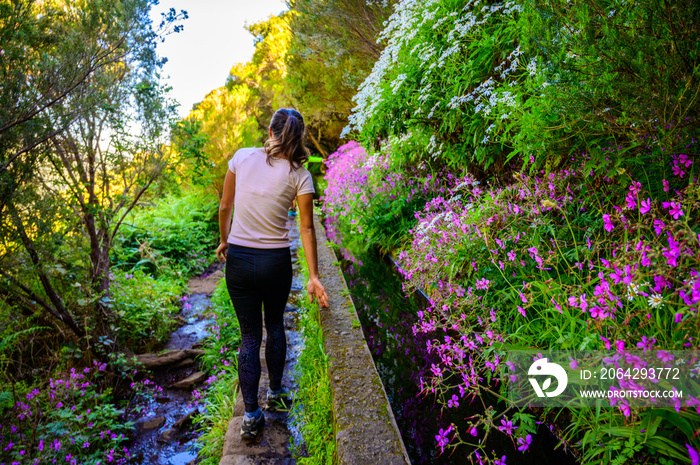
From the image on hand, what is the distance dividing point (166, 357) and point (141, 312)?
101 cm

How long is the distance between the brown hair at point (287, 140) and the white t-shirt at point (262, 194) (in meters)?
0.04

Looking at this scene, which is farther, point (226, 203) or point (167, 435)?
point (167, 435)

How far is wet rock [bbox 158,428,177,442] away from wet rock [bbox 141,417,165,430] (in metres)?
0.16

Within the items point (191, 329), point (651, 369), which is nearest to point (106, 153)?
point (191, 329)

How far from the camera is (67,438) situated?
2.69 metres

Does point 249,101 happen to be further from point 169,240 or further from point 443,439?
point 443,439

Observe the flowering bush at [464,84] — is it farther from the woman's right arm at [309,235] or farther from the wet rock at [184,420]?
the wet rock at [184,420]

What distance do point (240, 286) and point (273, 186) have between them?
694 mm

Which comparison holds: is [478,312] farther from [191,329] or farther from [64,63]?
[191,329]

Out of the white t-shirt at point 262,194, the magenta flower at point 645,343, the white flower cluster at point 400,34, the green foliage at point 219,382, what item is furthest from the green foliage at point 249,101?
the magenta flower at point 645,343

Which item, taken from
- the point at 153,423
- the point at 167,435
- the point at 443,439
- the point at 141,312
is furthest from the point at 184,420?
the point at 443,439

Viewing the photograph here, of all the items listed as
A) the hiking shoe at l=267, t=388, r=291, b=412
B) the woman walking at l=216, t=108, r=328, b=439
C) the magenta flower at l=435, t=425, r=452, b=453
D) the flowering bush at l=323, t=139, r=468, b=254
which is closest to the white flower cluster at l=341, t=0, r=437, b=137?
the flowering bush at l=323, t=139, r=468, b=254

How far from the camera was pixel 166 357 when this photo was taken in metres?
4.18

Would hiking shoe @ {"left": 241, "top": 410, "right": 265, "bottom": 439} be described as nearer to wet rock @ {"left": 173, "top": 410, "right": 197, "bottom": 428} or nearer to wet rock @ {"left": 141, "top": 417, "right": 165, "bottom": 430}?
wet rock @ {"left": 173, "top": 410, "right": 197, "bottom": 428}
